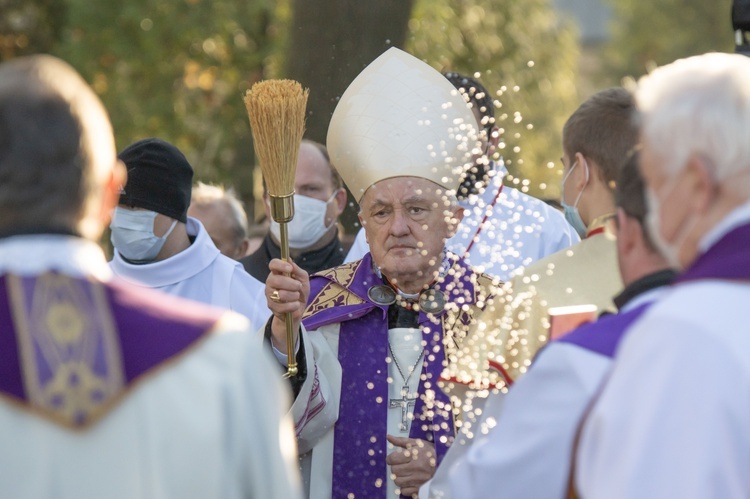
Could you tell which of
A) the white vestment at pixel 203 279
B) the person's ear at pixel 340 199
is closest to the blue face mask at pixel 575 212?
the white vestment at pixel 203 279

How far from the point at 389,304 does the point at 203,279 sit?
1.37m

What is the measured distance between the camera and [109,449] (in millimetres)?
2480

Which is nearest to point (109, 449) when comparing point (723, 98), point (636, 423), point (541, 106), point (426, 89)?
point (636, 423)

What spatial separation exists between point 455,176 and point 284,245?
0.93m

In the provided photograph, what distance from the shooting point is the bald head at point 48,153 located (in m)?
2.52

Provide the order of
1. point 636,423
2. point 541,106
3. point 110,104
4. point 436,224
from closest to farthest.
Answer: point 636,423 < point 436,224 < point 110,104 < point 541,106

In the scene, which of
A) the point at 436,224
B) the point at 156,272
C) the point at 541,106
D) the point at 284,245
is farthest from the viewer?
the point at 541,106

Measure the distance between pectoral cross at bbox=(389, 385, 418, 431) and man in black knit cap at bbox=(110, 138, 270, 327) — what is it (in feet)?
3.85

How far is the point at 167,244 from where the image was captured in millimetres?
5914

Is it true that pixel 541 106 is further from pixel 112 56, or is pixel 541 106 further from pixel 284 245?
pixel 284 245

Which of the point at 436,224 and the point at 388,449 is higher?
the point at 436,224

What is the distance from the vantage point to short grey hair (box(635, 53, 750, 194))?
2525 mm

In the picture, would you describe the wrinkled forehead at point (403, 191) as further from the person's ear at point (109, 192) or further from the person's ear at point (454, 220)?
the person's ear at point (109, 192)

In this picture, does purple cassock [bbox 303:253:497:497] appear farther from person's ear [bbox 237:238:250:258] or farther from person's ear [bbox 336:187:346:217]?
person's ear [bbox 237:238:250:258]
